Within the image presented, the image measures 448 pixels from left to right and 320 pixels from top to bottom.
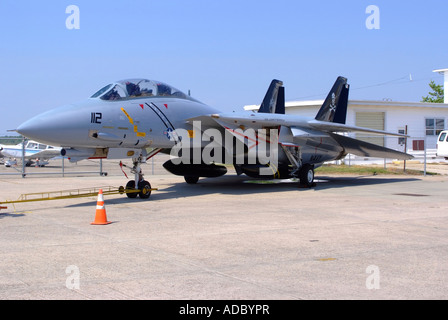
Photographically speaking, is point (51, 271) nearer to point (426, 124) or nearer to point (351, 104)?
point (351, 104)

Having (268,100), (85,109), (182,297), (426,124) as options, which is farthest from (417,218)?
(426,124)

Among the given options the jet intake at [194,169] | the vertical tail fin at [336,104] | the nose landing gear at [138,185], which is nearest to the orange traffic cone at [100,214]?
the nose landing gear at [138,185]

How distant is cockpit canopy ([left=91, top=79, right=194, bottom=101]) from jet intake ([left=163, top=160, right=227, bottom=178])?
9.54 feet

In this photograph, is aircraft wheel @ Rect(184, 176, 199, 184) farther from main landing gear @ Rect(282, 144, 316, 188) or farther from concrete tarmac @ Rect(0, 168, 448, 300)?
concrete tarmac @ Rect(0, 168, 448, 300)

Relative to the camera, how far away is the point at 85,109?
454 inches

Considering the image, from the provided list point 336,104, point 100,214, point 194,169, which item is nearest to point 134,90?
point 194,169

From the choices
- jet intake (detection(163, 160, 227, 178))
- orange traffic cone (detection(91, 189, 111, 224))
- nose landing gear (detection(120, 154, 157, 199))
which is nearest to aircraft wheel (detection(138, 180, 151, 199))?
nose landing gear (detection(120, 154, 157, 199))

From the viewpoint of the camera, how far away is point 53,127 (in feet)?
35.2

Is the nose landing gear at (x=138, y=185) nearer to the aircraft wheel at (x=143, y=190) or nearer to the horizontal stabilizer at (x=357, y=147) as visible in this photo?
the aircraft wheel at (x=143, y=190)

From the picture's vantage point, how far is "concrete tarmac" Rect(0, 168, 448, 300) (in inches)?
192

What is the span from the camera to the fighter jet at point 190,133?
454 inches

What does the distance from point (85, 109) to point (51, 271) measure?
6.63 meters

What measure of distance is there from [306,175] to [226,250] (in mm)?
10270

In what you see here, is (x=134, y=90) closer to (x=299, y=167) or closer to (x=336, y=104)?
(x=299, y=167)
